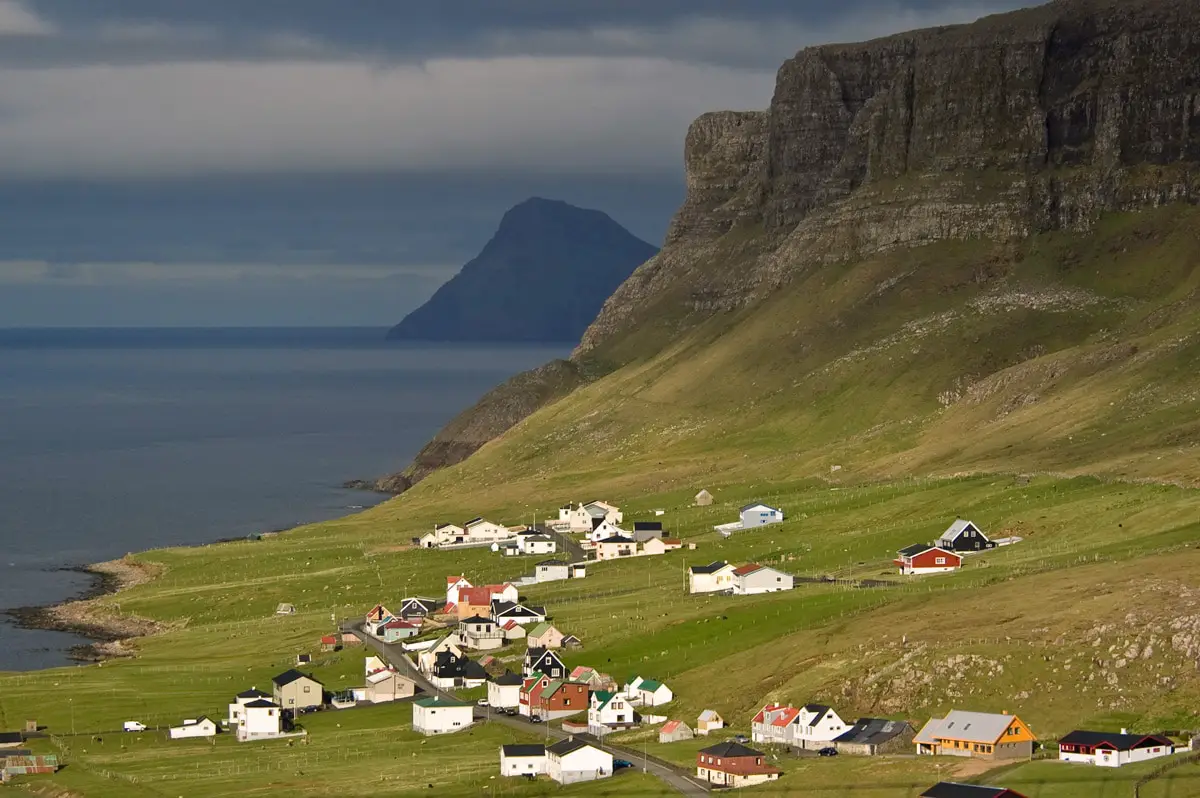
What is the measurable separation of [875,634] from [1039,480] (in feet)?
210

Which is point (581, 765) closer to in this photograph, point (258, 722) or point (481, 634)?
point (258, 722)

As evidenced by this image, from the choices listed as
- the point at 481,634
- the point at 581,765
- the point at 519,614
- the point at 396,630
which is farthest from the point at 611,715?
the point at 396,630

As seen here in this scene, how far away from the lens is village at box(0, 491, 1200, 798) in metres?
104

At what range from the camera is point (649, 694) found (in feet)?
412

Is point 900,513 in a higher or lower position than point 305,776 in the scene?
higher

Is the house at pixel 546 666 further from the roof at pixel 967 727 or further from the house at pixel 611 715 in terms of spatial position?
the roof at pixel 967 727

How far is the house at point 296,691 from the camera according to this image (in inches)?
5271

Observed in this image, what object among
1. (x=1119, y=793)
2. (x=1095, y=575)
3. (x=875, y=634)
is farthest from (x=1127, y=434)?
(x=1119, y=793)

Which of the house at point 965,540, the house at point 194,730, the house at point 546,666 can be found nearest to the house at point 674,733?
the house at point 546,666

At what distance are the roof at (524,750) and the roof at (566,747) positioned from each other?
0.42 m

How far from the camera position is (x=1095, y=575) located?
133 m

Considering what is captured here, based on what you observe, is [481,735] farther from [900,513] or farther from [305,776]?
[900,513]

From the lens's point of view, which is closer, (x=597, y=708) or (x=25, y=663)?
(x=597, y=708)

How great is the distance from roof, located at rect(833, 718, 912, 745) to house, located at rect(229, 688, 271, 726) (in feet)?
129
